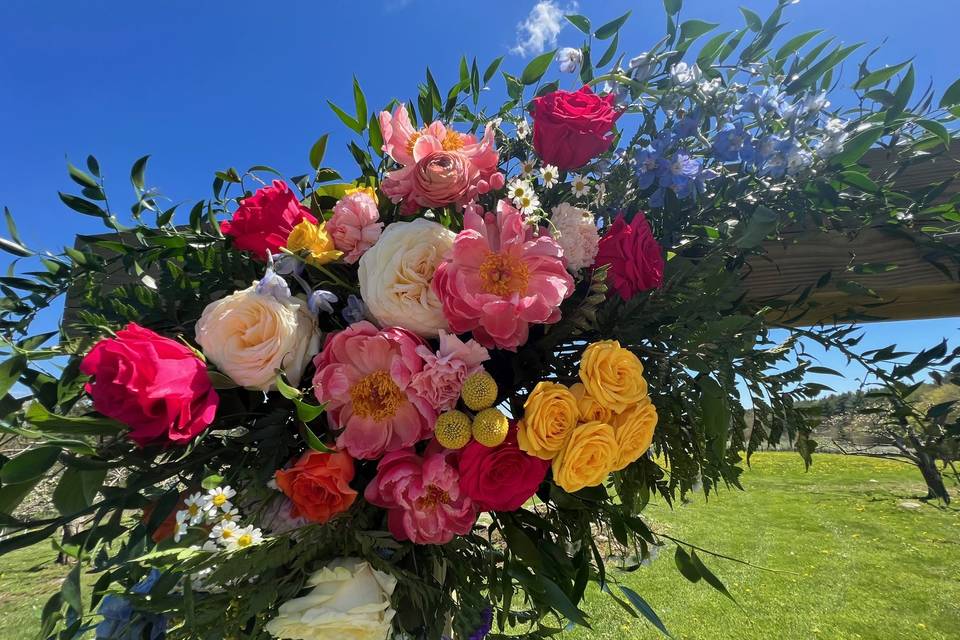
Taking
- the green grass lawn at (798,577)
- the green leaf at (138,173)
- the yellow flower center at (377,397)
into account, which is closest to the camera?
the yellow flower center at (377,397)

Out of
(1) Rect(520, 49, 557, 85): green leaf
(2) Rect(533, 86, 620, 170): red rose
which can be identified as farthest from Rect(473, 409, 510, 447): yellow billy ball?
(1) Rect(520, 49, 557, 85): green leaf

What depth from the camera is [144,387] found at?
40 cm

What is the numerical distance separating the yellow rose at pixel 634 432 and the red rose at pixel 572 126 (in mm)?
314

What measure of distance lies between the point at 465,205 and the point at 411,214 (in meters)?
0.07

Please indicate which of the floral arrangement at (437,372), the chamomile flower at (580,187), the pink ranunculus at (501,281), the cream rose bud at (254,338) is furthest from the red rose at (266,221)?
the chamomile flower at (580,187)

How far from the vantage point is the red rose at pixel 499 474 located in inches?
19.0

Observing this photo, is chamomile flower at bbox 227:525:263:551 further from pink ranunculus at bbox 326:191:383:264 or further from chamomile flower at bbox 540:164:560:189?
chamomile flower at bbox 540:164:560:189

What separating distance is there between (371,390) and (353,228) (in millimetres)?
184

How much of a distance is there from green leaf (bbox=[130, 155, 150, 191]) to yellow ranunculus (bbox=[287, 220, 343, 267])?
30cm

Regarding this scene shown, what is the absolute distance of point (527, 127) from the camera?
0.71 metres

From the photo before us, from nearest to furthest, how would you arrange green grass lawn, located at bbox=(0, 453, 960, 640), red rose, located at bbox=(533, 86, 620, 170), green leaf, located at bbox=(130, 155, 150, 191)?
red rose, located at bbox=(533, 86, 620, 170), green leaf, located at bbox=(130, 155, 150, 191), green grass lawn, located at bbox=(0, 453, 960, 640)

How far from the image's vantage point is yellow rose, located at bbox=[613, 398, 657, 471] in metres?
0.47

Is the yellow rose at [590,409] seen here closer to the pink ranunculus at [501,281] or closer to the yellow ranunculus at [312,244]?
the pink ranunculus at [501,281]

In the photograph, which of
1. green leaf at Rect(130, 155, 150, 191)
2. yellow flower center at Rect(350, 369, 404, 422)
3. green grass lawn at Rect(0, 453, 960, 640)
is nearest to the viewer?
yellow flower center at Rect(350, 369, 404, 422)
